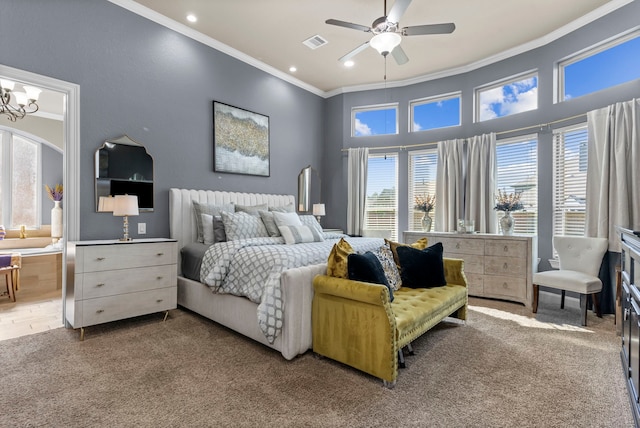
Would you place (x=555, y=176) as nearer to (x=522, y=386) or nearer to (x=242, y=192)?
(x=522, y=386)

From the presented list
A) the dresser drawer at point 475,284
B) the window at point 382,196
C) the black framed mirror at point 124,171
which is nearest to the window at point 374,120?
the window at point 382,196

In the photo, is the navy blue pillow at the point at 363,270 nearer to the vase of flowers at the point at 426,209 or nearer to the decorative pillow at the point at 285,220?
the decorative pillow at the point at 285,220

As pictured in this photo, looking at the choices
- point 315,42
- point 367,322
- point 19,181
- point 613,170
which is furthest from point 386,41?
point 19,181

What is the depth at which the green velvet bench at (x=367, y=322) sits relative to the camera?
78.3 inches

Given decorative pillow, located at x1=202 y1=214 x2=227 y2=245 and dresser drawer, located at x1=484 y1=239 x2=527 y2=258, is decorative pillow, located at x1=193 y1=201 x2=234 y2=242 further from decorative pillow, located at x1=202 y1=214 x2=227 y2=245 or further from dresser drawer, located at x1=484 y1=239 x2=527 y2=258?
dresser drawer, located at x1=484 y1=239 x2=527 y2=258

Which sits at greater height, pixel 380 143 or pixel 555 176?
pixel 380 143

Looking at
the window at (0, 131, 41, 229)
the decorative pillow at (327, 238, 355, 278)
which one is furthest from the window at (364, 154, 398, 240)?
the window at (0, 131, 41, 229)

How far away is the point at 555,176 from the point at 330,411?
4308 mm

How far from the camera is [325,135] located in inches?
245

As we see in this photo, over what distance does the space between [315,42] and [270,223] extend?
8.61 ft

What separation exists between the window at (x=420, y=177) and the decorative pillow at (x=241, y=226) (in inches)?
116

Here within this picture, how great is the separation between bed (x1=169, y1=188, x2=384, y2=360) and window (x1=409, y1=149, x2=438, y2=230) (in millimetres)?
2029

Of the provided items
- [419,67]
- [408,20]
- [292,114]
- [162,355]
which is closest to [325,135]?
[292,114]

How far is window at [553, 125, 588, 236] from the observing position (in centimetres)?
395
